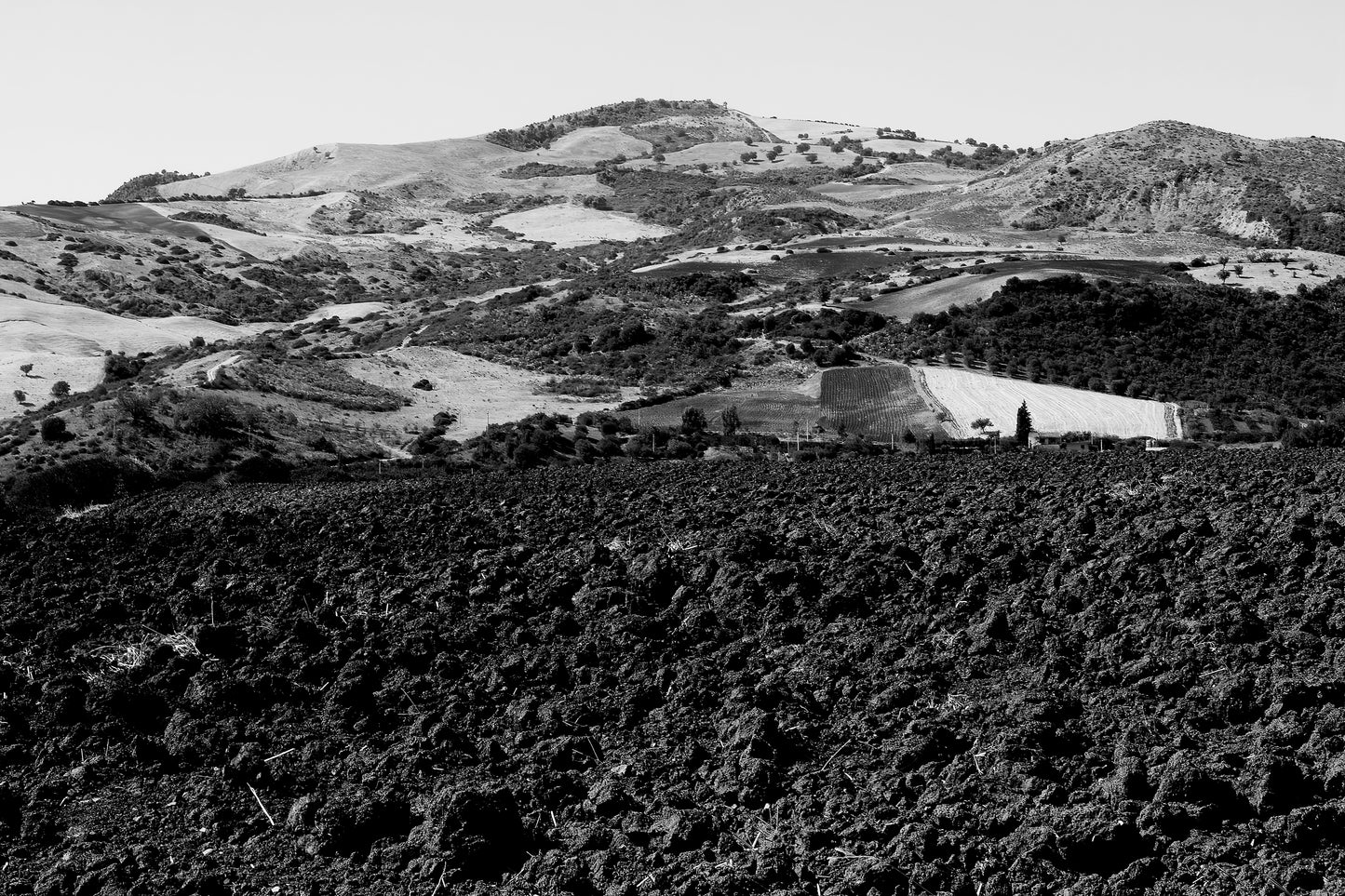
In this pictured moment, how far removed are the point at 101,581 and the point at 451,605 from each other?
846 cm

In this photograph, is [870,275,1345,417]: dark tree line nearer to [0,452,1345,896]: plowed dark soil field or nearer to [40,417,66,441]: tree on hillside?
[40,417,66,441]: tree on hillside

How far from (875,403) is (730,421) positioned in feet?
36.8

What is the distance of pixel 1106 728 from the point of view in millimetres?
13336

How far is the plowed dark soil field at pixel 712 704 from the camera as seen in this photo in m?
11.2

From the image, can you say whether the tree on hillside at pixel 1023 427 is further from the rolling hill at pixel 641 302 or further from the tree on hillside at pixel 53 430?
the tree on hillside at pixel 53 430

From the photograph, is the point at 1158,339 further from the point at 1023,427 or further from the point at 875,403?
the point at 1023,427

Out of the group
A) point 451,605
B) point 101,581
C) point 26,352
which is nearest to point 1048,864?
point 451,605

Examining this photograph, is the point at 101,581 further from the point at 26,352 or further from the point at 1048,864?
the point at 26,352

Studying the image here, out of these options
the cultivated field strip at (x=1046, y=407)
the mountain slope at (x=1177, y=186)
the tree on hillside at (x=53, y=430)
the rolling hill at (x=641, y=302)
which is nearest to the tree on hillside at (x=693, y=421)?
the rolling hill at (x=641, y=302)

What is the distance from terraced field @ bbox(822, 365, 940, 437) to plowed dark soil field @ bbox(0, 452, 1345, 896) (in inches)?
1606

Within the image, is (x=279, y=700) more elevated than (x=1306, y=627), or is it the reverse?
(x=1306, y=627)

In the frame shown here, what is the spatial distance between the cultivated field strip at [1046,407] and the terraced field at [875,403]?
5.45ft

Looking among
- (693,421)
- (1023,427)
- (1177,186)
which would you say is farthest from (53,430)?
(1177,186)

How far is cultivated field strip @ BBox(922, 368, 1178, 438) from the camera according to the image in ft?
220
